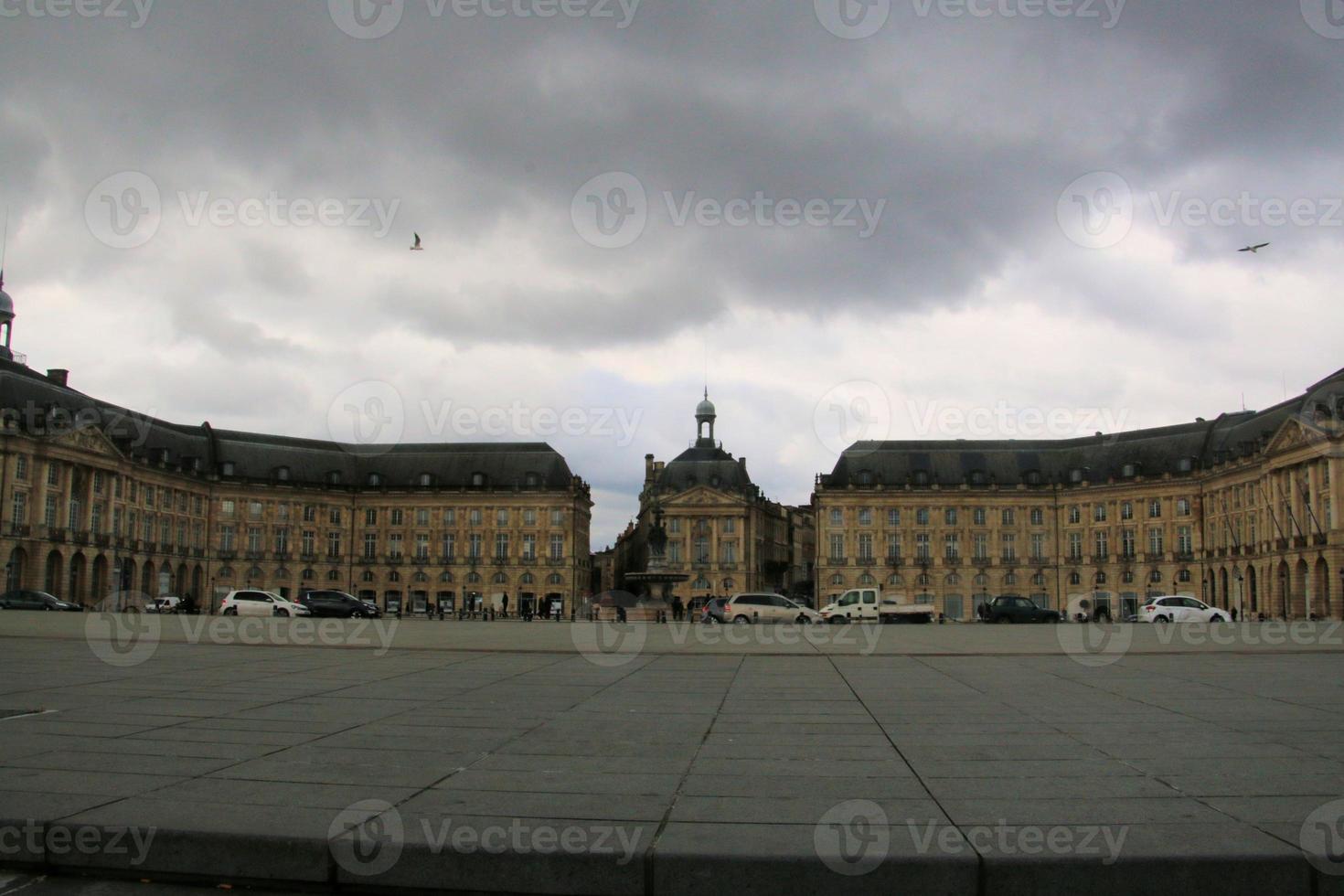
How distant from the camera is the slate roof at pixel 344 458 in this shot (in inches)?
3989

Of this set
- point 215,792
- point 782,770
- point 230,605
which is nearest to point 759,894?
point 782,770

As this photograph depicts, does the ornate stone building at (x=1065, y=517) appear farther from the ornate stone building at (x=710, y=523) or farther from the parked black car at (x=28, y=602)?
the parked black car at (x=28, y=602)

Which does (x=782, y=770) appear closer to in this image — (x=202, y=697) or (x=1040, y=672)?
(x=202, y=697)

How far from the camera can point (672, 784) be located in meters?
7.54

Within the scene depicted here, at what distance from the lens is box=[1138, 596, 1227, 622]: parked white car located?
153ft

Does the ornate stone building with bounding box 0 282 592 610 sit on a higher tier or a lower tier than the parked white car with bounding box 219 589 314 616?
higher

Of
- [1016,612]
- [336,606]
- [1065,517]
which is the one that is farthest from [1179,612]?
[1065,517]

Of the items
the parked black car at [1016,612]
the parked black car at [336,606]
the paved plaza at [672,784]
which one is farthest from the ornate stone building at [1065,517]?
→ the paved plaza at [672,784]

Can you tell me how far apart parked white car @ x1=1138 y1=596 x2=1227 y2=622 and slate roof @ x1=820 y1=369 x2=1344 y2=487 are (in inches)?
1971

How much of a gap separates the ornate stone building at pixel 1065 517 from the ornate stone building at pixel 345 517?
29215 mm

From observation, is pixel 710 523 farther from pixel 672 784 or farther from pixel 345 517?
pixel 672 784

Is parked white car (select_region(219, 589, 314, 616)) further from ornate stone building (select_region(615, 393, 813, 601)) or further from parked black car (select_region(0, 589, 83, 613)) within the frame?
ornate stone building (select_region(615, 393, 813, 601))

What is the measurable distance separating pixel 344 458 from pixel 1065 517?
240ft

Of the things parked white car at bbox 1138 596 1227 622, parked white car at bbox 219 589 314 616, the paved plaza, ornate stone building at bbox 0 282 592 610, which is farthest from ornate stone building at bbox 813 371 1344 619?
the paved plaza
